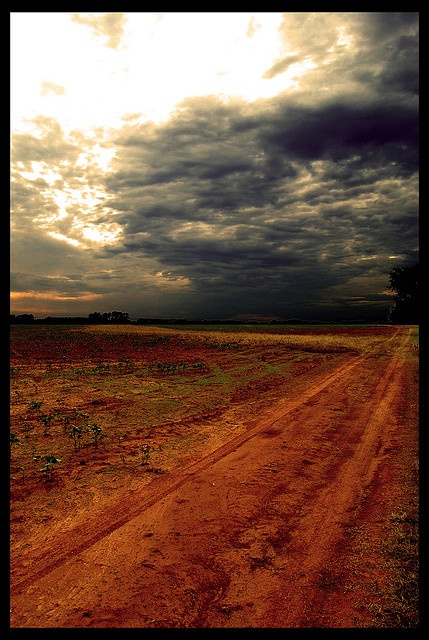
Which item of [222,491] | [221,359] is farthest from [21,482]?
[221,359]

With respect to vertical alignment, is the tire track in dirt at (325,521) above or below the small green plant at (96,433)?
below

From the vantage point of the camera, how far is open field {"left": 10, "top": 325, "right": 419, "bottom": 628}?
12.6 ft

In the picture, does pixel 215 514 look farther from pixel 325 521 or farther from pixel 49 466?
pixel 49 466

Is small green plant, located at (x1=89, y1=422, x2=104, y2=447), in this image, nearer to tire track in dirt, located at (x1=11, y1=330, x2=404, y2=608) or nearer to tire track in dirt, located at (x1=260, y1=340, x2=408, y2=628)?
tire track in dirt, located at (x1=11, y1=330, x2=404, y2=608)

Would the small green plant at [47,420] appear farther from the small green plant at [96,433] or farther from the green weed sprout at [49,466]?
the green weed sprout at [49,466]

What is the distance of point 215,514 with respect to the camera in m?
5.52

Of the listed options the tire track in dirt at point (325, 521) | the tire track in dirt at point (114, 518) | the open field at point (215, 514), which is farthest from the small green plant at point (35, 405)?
the tire track in dirt at point (325, 521)

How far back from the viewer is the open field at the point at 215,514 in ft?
12.6

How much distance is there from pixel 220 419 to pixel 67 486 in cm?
484

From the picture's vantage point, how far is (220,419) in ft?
34.4

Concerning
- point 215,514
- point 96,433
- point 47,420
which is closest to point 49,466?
point 96,433

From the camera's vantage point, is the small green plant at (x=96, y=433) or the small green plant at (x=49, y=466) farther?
the small green plant at (x=96, y=433)
